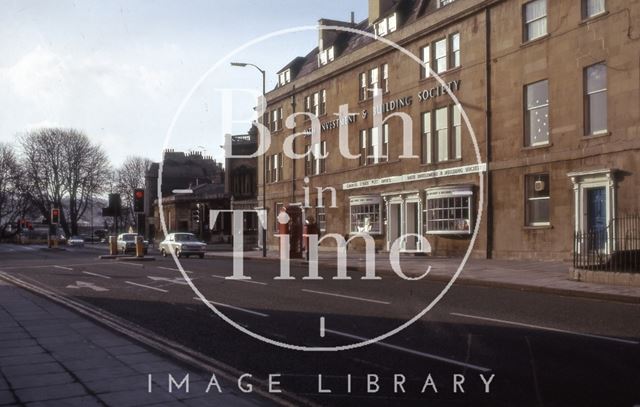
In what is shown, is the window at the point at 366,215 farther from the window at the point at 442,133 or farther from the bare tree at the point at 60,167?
the bare tree at the point at 60,167

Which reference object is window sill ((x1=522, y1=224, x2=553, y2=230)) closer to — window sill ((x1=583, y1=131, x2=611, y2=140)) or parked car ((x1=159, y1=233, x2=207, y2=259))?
window sill ((x1=583, y1=131, x2=611, y2=140))

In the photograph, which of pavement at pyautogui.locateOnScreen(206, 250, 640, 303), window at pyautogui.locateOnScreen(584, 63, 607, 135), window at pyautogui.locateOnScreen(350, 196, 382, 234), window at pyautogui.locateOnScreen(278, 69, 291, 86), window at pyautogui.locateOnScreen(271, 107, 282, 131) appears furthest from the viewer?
window at pyautogui.locateOnScreen(278, 69, 291, 86)

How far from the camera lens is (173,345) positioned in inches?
370

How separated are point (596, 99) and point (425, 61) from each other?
10.8 meters

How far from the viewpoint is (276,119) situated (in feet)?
166

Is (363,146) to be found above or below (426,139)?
above

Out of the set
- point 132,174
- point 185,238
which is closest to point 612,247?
point 185,238

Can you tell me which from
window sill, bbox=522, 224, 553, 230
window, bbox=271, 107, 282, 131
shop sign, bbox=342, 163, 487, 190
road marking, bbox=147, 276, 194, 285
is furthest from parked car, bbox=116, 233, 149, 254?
window sill, bbox=522, 224, 553, 230

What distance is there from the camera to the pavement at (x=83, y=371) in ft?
20.4

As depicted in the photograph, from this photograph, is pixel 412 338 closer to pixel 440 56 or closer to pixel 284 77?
pixel 440 56

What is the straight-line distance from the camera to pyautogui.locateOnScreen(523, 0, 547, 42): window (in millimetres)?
27156

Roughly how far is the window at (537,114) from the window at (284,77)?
25.3 meters

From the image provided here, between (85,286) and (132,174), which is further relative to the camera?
A: (132,174)

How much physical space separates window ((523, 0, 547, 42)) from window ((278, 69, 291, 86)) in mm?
24728
